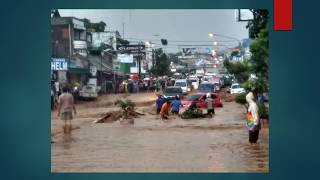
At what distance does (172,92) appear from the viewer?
11.1m

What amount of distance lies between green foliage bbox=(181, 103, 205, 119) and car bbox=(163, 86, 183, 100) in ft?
0.74

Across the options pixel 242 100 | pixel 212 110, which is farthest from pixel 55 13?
pixel 242 100

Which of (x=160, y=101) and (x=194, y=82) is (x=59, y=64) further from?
(x=194, y=82)

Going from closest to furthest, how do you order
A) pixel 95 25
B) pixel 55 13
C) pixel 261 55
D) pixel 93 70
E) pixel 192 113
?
pixel 55 13
pixel 261 55
pixel 95 25
pixel 93 70
pixel 192 113

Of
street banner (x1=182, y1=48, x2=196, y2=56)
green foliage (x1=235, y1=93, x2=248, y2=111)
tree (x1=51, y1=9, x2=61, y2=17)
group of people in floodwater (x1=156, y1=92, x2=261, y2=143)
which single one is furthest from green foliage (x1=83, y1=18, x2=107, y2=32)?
green foliage (x1=235, y1=93, x2=248, y2=111)

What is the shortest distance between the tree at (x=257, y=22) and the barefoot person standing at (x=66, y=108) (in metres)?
2.56

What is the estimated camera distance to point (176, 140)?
10.6m

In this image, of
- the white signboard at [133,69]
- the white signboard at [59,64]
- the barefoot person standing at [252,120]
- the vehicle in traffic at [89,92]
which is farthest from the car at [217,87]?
the white signboard at [59,64]

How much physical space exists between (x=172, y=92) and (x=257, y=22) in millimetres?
1645

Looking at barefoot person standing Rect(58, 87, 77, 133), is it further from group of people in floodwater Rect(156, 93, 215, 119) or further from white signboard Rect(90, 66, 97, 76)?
group of people in floodwater Rect(156, 93, 215, 119)

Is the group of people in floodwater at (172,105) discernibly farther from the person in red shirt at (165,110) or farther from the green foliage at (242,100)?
the green foliage at (242,100)

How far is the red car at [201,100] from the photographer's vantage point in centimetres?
1095
